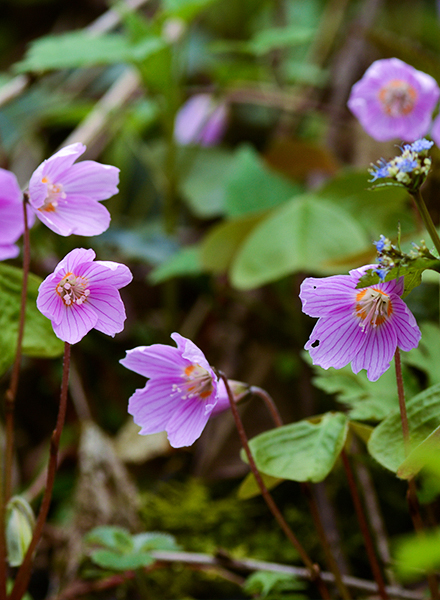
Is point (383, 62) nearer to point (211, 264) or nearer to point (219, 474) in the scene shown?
point (211, 264)

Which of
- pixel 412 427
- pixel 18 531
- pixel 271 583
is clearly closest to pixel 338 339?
pixel 412 427

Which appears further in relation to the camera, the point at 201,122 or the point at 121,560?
the point at 201,122

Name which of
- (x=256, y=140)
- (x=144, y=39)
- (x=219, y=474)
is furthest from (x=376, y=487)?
(x=256, y=140)

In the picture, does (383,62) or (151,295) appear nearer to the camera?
(383,62)

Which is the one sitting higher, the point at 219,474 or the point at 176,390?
the point at 176,390

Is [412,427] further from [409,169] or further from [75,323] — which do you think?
[75,323]
